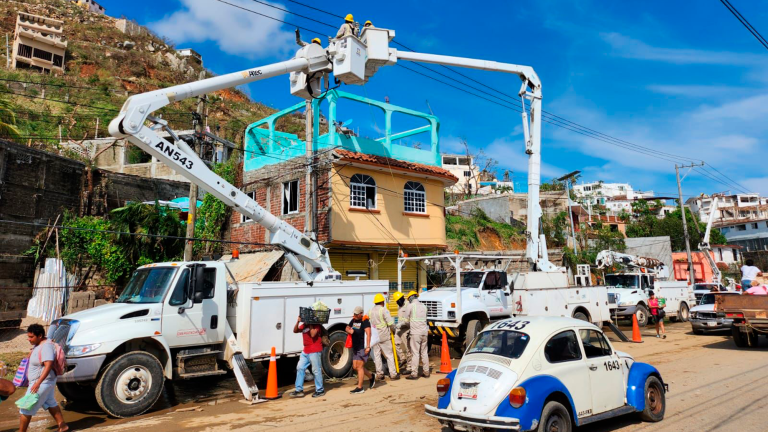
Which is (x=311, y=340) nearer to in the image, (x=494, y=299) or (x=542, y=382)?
(x=542, y=382)

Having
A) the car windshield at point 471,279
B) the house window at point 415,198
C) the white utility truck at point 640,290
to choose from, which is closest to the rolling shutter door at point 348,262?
the house window at point 415,198

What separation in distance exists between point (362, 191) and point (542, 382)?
43.1 ft

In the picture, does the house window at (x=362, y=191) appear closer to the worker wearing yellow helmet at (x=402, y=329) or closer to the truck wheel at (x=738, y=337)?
the worker wearing yellow helmet at (x=402, y=329)

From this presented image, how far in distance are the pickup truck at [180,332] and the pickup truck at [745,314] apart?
11294 mm

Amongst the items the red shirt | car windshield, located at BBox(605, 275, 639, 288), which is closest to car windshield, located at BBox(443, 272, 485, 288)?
the red shirt

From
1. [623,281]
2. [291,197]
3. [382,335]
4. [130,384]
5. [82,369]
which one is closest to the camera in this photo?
[82,369]

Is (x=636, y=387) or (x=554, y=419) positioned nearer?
(x=554, y=419)

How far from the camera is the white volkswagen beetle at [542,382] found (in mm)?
5348

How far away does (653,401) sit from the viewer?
22.6 ft

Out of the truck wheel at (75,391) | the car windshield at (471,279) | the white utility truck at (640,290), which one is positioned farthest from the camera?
the white utility truck at (640,290)

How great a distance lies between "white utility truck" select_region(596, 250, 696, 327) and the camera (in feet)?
65.7

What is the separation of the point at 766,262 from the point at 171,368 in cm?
6051

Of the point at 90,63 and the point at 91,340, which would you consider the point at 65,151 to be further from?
the point at 90,63

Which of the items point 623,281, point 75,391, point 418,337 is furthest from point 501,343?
point 623,281
